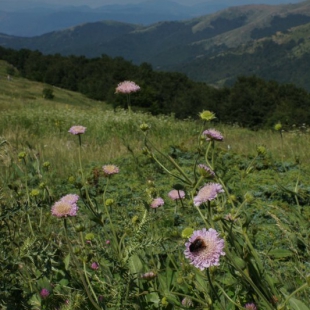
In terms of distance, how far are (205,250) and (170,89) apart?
277ft

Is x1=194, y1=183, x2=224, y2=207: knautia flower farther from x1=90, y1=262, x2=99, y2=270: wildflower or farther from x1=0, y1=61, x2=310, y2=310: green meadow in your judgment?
x1=90, y1=262, x2=99, y2=270: wildflower

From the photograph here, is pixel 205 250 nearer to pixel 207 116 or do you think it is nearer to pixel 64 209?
pixel 207 116

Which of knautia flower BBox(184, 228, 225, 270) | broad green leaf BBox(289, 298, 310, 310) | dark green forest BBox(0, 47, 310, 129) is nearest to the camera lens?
knautia flower BBox(184, 228, 225, 270)

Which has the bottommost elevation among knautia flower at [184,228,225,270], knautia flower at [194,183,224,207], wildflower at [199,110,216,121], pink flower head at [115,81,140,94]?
knautia flower at [184,228,225,270]

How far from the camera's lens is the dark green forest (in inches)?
2530

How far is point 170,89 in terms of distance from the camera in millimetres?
84438

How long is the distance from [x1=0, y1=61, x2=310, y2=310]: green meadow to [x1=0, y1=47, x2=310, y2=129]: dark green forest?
161 ft

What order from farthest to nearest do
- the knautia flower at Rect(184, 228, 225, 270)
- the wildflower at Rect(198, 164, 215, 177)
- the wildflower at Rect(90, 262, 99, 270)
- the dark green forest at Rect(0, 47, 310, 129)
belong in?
the dark green forest at Rect(0, 47, 310, 129) < the wildflower at Rect(90, 262, 99, 270) < the wildflower at Rect(198, 164, 215, 177) < the knautia flower at Rect(184, 228, 225, 270)

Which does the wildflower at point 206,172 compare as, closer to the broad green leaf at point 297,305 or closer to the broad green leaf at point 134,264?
the broad green leaf at point 297,305

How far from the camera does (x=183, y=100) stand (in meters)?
79.6

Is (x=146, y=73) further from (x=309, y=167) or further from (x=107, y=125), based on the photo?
(x=309, y=167)

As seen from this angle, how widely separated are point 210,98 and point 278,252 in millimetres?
74174

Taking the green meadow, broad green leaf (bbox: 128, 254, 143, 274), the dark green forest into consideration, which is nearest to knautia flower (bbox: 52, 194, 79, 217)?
the green meadow

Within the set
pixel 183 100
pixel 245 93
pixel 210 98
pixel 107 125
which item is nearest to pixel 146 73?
pixel 183 100
